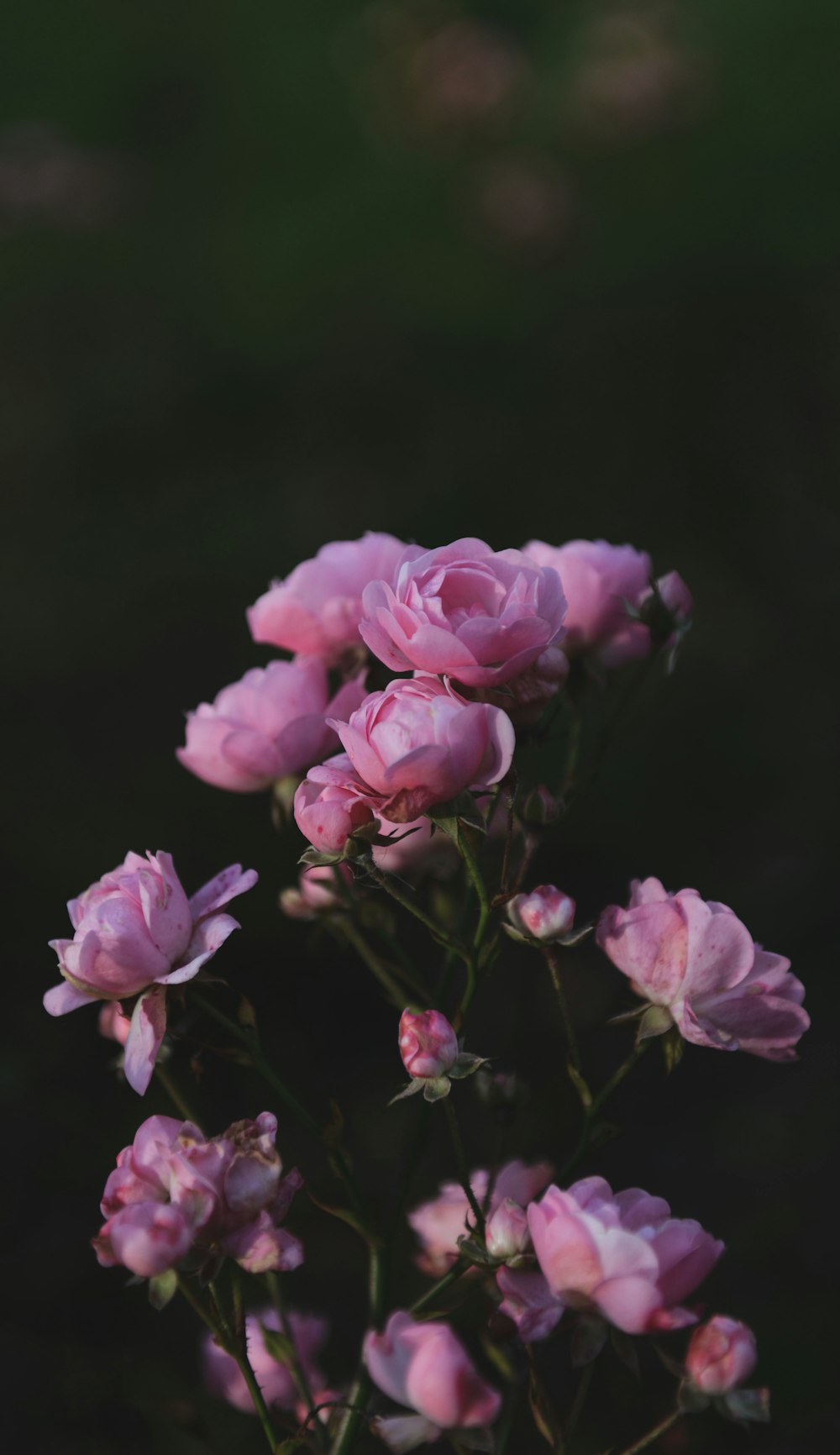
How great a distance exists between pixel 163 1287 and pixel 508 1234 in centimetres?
20

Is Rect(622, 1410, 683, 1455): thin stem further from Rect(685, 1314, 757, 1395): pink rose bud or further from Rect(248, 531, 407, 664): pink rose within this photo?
Rect(248, 531, 407, 664): pink rose

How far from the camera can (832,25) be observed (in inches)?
181

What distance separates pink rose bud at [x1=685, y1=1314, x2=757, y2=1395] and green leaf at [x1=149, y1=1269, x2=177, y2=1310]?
302 mm

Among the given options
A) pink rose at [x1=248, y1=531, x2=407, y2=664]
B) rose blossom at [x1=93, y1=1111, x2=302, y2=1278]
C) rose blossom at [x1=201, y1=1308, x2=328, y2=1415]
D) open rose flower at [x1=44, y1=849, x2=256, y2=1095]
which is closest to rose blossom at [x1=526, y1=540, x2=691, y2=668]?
pink rose at [x1=248, y1=531, x2=407, y2=664]

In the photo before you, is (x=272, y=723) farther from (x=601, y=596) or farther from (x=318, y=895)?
(x=601, y=596)

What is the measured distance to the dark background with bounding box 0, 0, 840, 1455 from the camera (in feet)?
6.29

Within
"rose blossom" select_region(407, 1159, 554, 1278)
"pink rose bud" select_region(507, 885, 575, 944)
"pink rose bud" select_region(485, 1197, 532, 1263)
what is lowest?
"rose blossom" select_region(407, 1159, 554, 1278)

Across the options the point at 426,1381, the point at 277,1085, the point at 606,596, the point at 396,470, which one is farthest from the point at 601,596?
the point at 396,470

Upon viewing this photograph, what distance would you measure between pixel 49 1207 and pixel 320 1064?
66cm

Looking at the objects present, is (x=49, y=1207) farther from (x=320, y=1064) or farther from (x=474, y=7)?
(x=474, y=7)

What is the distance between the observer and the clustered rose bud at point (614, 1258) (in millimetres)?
682

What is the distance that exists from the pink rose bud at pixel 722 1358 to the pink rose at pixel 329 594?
550 mm

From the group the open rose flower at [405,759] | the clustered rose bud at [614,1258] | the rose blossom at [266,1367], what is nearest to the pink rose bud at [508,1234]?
the clustered rose bud at [614,1258]

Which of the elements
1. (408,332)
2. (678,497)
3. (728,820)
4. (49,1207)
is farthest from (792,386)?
(49,1207)
